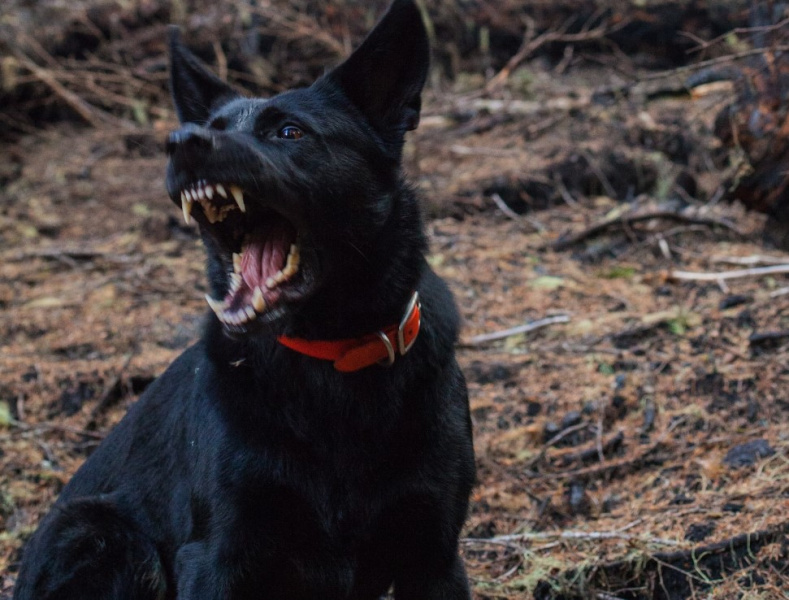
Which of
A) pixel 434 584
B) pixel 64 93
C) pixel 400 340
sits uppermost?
pixel 64 93

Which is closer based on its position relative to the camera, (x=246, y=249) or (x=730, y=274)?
(x=246, y=249)

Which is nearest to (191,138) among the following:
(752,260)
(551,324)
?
(551,324)

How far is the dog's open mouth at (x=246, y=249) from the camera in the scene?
7.99 feet

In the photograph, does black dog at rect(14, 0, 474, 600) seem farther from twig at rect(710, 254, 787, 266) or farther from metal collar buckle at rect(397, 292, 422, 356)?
twig at rect(710, 254, 787, 266)

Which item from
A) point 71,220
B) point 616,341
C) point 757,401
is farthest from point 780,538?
point 71,220

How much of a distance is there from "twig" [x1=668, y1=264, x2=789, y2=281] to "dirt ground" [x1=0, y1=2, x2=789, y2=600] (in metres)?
0.02

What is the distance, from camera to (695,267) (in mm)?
5902

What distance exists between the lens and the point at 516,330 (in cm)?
545

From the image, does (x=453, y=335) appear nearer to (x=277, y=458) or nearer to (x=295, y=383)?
(x=295, y=383)

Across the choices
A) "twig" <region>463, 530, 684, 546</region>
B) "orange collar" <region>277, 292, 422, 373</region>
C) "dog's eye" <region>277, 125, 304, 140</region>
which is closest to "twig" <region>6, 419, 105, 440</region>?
"twig" <region>463, 530, 684, 546</region>

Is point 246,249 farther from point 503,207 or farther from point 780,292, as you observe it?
point 503,207

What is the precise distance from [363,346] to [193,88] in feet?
4.32

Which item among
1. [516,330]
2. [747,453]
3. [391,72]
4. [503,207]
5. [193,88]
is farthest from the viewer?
[503,207]

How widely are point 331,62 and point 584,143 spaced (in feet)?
9.82
